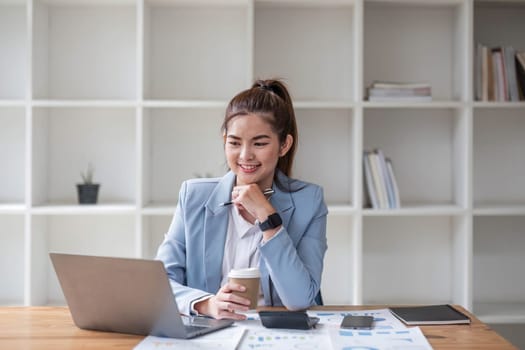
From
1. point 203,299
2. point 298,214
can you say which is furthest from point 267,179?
point 203,299

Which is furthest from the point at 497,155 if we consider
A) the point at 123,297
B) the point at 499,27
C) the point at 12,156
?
the point at 123,297

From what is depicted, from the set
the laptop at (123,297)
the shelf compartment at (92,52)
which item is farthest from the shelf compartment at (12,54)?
the laptop at (123,297)

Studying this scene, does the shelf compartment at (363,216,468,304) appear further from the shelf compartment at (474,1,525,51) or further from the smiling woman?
the smiling woman

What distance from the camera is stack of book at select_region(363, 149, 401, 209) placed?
3.17 metres

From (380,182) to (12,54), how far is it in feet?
6.06

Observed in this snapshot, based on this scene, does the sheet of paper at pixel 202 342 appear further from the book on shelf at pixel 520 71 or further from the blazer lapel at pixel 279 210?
the book on shelf at pixel 520 71

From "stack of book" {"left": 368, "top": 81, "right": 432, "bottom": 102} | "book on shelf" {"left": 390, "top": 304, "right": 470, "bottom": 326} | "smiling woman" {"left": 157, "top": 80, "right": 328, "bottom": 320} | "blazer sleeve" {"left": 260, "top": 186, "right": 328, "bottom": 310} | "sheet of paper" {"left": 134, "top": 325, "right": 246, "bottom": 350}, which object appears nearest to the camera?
"sheet of paper" {"left": 134, "top": 325, "right": 246, "bottom": 350}

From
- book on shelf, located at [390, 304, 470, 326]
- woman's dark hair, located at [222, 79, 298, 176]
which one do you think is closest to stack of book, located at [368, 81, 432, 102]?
woman's dark hair, located at [222, 79, 298, 176]

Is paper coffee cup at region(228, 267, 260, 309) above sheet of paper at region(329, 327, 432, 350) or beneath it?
above

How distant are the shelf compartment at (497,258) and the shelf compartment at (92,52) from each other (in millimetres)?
1863

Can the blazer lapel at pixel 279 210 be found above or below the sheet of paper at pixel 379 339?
above

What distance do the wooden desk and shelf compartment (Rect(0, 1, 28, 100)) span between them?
6.28 ft

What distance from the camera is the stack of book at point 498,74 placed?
10.6 ft

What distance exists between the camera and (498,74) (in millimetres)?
3223
